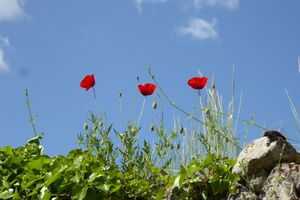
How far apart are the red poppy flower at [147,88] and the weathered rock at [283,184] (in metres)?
1.19

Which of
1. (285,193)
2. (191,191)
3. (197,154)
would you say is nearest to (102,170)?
(191,191)

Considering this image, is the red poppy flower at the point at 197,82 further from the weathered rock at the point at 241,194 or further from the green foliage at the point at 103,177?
the weathered rock at the point at 241,194

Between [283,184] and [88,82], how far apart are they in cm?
172

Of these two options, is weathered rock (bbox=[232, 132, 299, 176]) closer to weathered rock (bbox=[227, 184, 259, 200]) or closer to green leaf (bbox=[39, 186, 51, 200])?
weathered rock (bbox=[227, 184, 259, 200])

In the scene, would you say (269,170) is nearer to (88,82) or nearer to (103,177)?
(103,177)

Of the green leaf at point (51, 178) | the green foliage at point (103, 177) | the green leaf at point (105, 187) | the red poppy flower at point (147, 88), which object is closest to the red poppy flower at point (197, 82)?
the red poppy flower at point (147, 88)

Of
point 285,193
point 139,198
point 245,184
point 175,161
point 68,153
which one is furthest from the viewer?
point 175,161

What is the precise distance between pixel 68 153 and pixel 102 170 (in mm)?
339

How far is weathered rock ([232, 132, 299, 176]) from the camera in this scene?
2.93 metres

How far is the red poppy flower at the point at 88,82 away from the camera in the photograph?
391 cm

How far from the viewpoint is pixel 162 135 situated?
358 centimetres

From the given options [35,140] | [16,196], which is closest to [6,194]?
[16,196]

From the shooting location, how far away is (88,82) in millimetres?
3912

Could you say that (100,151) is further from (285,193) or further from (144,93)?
(285,193)
